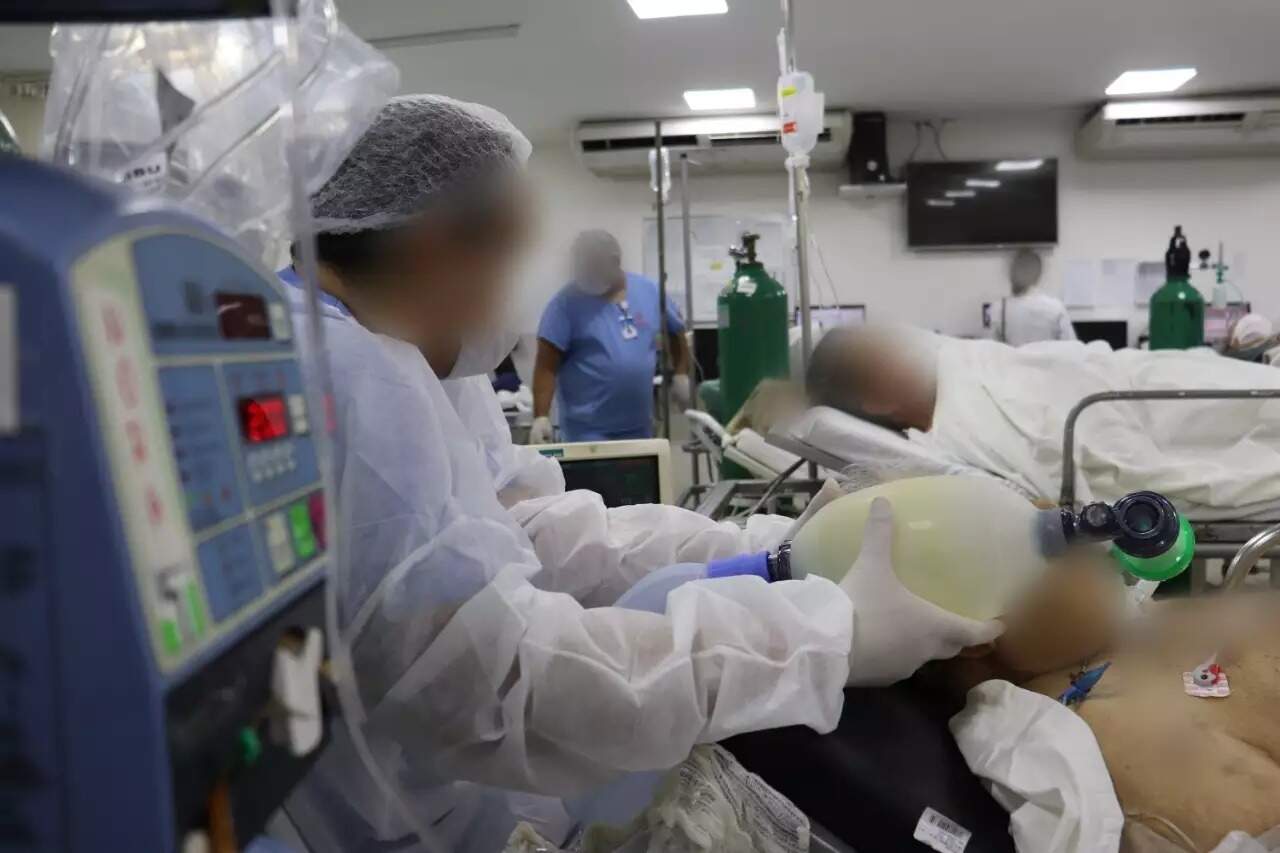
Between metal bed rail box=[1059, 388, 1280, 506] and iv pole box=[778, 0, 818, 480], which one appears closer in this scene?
metal bed rail box=[1059, 388, 1280, 506]

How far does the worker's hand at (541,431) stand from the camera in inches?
127

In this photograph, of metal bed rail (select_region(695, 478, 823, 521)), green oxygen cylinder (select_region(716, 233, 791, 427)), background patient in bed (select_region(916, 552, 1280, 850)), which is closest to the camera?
background patient in bed (select_region(916, 552, 1280, 850))

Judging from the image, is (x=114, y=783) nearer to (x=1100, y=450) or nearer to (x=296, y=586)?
(x=296, y=586)

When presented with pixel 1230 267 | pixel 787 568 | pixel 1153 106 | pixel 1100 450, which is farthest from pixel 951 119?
pixel 787 568

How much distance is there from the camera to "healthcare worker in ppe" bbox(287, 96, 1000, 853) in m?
0.74

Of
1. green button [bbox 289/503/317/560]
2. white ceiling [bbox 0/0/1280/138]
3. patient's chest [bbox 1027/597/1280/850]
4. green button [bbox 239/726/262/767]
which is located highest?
white ceiling [bbox 0/0/1280/138]

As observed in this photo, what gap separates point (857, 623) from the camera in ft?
2.74

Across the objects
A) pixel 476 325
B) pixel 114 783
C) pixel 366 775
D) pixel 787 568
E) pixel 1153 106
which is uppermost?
pixel 1153 106

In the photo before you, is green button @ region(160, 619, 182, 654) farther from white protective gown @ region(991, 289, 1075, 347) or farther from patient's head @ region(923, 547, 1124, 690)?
white protective gown @ region(991, 289, 1075, 347)

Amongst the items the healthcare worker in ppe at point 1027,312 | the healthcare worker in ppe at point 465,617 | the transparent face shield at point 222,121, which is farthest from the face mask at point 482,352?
the healthcare worker in ppe at point 1027,312

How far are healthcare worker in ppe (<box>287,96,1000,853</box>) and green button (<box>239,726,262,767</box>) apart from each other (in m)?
0.22

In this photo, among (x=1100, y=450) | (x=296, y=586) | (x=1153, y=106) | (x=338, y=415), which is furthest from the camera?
(x=1153, y=106)

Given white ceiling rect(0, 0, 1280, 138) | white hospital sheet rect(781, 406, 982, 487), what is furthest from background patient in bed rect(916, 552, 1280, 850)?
white ceiling rect(0, 0, 1280, 138)

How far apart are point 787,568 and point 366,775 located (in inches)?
18.9
